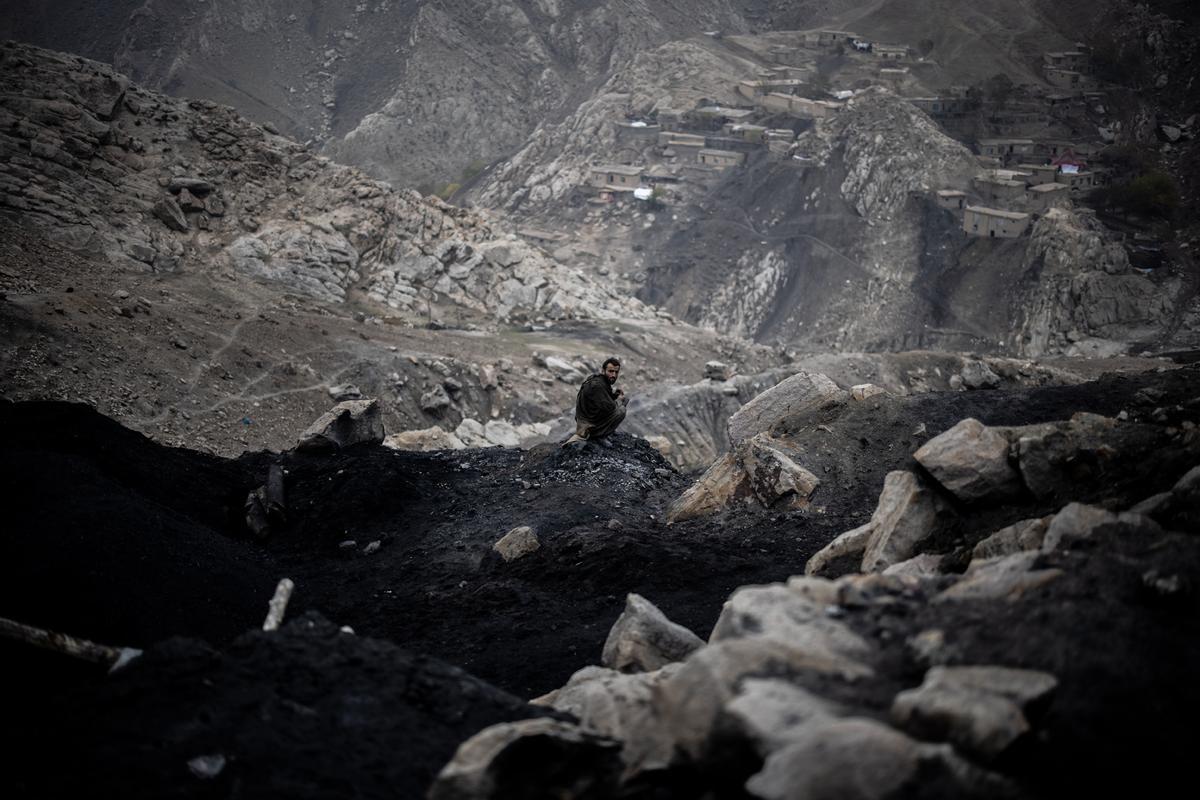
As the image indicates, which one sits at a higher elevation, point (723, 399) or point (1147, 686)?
point (1147, 686)

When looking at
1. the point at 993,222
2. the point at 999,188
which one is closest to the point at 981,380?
the point at 993,222

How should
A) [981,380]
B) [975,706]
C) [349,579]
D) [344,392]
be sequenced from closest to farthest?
[975,706] → [349,579] → [981,380] → [344,392]

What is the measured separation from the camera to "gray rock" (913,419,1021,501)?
272 inches

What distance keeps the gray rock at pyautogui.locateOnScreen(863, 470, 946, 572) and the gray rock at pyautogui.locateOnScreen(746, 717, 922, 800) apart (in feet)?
11.9

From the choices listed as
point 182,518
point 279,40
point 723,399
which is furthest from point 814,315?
point 279,40

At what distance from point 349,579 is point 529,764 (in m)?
5.72

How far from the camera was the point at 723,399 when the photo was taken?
2348cm

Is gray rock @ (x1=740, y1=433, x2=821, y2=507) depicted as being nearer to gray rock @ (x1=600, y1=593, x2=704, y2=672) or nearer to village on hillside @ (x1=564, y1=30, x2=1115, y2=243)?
gray rock @ (x1=600, y1=593, x2=704, y2=672)

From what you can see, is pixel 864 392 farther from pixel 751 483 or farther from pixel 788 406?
pixel 751 483

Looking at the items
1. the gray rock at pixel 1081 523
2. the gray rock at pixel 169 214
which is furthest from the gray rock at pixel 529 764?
the gray rock at pixel 169 214

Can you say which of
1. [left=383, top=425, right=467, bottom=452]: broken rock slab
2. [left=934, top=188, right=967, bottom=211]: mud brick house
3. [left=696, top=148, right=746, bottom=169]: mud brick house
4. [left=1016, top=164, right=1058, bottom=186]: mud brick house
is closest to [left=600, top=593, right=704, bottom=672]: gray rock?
[left=383, top=425, right=467, bottom=452]: broken rock slab

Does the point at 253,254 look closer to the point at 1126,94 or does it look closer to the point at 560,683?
the point at 560,683

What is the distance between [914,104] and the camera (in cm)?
5319

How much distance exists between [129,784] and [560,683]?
3.21 meters
